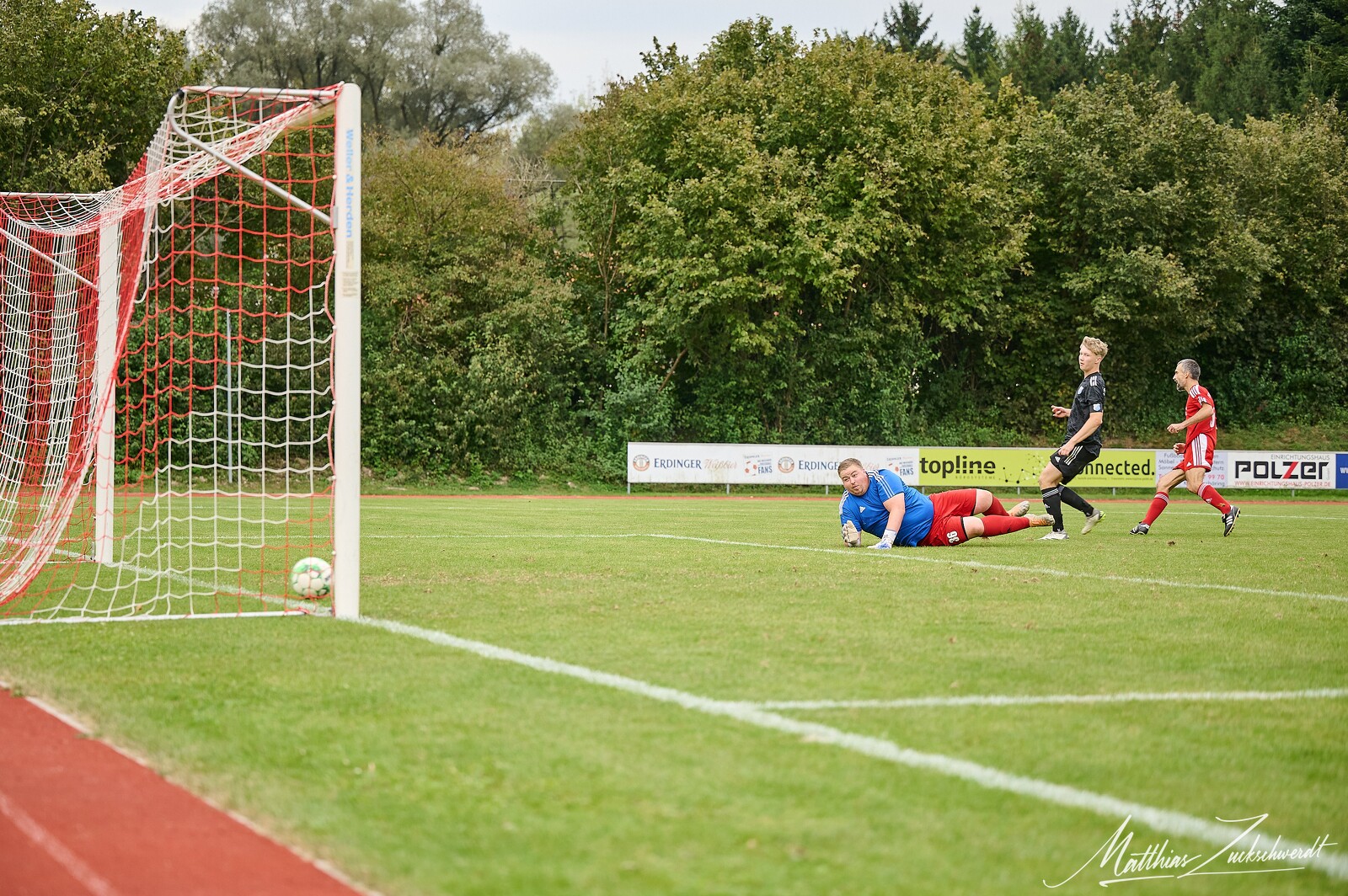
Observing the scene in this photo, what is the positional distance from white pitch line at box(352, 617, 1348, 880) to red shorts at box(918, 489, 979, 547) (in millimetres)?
7520

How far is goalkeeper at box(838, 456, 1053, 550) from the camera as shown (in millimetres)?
12234

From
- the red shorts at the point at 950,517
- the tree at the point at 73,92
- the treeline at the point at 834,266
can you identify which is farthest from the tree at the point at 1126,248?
the red shorts at the point at 950,517

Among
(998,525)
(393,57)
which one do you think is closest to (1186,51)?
(393,57)

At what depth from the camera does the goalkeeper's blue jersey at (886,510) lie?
12.3 meters

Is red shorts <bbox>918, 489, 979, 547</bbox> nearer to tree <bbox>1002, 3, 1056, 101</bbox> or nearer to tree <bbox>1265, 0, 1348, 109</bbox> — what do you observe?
tree <bbox>1265, 0, 1348, 109</bbox>

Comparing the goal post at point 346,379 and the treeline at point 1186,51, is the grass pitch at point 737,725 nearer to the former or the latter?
the goal post at point 346,379

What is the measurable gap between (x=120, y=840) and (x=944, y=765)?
96.3 inches

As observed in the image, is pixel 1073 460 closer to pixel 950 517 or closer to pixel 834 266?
pixel 950 517

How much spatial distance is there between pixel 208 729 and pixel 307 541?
9.25 metres

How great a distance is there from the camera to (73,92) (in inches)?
1143

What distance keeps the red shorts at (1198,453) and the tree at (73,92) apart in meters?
23.0

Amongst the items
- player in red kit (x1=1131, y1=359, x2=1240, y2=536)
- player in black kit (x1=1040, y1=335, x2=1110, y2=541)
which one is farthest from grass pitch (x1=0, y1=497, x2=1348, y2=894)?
player in red kit (x1=1131, y1=359, x2=1240, y2=536)

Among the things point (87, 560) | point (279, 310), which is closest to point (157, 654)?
point (87, 560)

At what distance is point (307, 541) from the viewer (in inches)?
532
